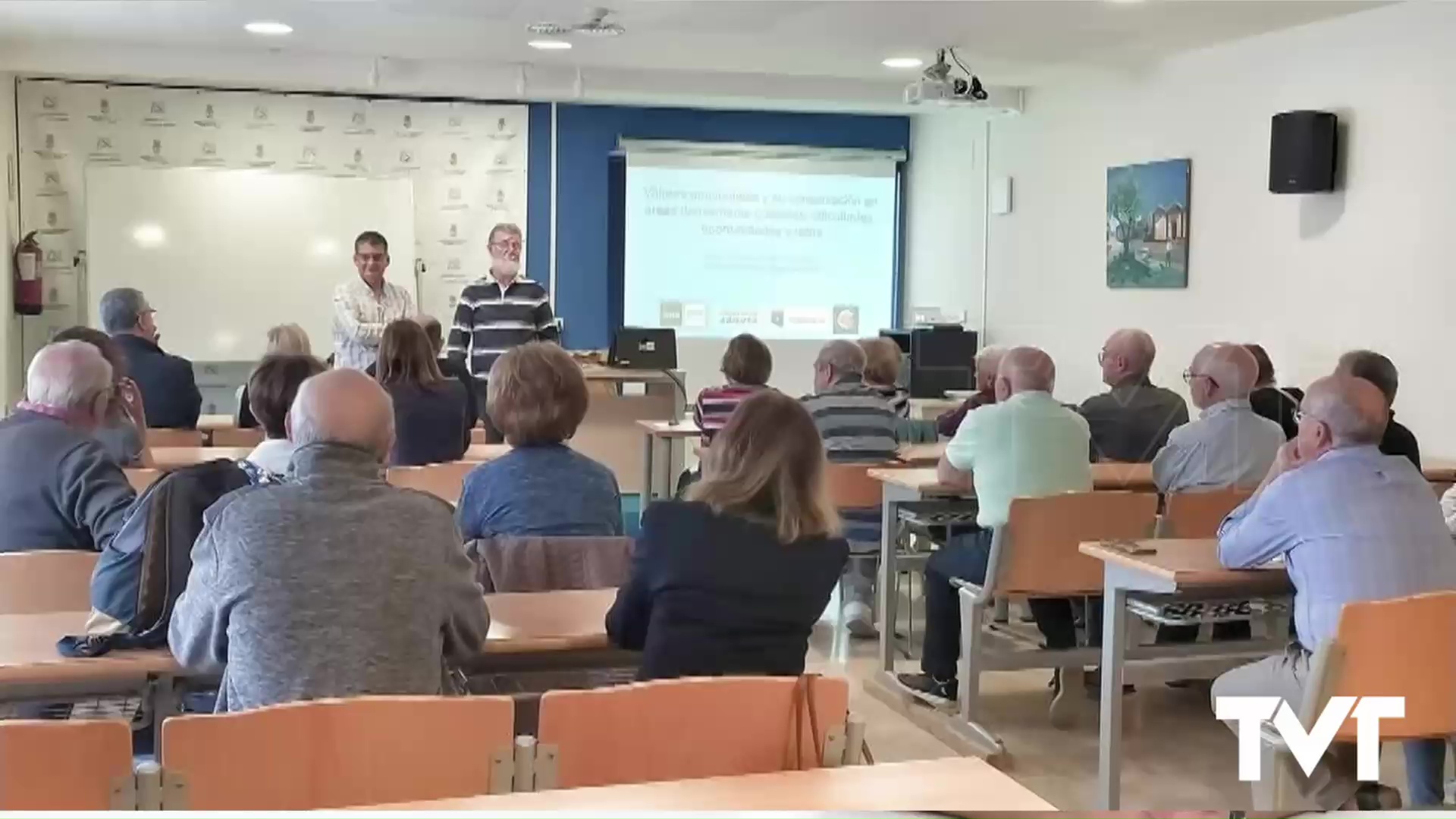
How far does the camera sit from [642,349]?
7.65 meters

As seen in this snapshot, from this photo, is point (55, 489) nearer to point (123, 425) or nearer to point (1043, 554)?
point (123, 425)

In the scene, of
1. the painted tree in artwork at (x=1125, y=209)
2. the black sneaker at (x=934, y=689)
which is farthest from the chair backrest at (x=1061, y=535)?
the painted tree in artwork at (x=1125, y=209)

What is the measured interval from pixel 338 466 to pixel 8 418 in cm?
A: 138

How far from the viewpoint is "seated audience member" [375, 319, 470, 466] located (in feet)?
15.0

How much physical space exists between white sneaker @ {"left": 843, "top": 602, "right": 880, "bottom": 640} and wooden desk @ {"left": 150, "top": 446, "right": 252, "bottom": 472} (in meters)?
2.28

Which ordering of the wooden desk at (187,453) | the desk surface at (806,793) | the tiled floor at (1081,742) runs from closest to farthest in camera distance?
the desk surface at (806,793) → the tiled floor at (1081,742) → the wooden desk at (187,453)

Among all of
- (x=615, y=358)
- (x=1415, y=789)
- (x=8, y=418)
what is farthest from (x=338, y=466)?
(x=615, y=358)

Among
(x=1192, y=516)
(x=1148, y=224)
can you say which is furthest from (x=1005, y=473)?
(x=1148, y=224)

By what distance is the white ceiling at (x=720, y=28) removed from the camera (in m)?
6.03

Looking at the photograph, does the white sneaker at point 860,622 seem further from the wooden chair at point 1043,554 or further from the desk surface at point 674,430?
the wooden chair at point 1043,554

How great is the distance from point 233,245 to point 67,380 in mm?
5435

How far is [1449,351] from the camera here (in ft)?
17.8

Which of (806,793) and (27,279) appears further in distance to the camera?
(27,279)

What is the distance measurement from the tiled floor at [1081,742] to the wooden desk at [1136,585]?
135mm
